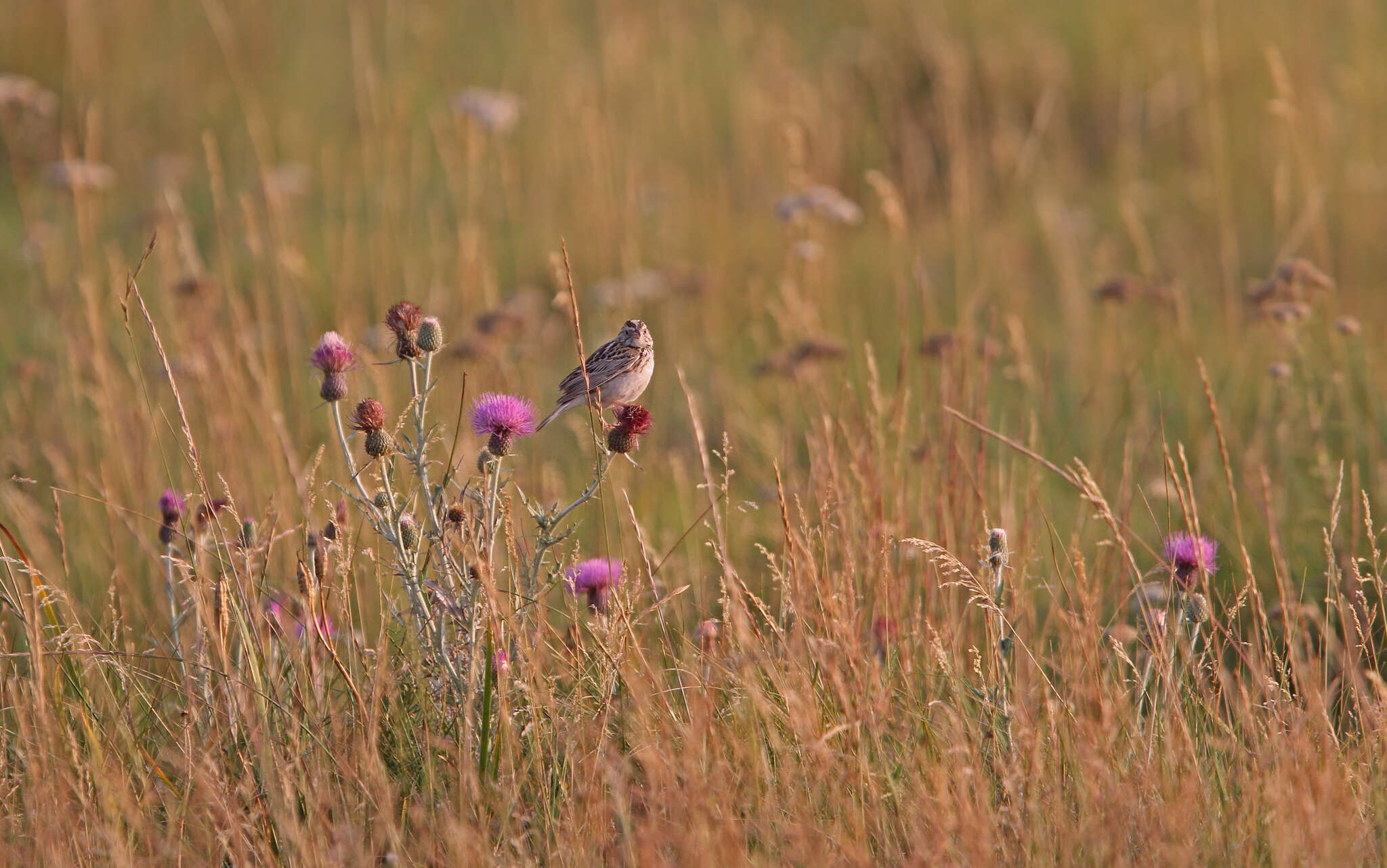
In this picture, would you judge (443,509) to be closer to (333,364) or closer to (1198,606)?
(333,364)

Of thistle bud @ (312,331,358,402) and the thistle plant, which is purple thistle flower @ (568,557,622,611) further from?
thistle bud @ (312,331,358,402)

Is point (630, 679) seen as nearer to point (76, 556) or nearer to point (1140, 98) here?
point (76, 556)

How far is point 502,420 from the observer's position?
80.9 inches

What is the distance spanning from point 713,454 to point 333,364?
1155 millimetres

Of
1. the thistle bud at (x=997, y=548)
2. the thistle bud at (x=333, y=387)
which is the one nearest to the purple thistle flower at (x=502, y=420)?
the thistle bud at (x=333, y=387)

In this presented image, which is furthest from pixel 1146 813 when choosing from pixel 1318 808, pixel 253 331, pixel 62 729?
pixel 253 331

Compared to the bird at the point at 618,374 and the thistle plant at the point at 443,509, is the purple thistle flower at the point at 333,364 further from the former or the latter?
the bird at the point at 618,374

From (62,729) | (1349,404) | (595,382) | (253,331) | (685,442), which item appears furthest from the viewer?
(253,331)

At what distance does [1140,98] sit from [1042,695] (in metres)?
6.19

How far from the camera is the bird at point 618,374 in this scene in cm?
247

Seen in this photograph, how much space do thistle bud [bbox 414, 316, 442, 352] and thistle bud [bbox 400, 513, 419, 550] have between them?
0.98 ft

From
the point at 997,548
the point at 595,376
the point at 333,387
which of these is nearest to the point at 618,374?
the point at 595,376

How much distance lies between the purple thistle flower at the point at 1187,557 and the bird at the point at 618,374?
106 centimetres

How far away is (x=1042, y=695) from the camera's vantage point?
2252mm
